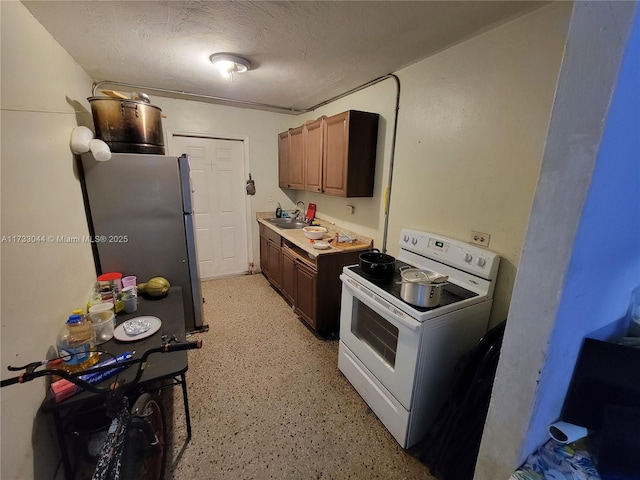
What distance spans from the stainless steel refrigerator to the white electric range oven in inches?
58.0

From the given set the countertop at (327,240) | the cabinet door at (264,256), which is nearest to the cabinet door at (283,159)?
the countertop at (327,240)

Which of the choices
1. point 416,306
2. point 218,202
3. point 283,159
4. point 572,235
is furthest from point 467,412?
point 218,202

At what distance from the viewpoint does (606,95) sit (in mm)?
595

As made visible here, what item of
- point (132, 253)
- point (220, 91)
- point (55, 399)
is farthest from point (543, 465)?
point (220, 91)

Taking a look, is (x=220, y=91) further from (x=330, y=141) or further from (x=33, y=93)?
(x=33, y=93)

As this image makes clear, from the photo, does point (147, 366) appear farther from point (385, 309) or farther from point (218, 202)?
point (218, 202)

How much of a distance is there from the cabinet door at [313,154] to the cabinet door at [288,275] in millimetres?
802

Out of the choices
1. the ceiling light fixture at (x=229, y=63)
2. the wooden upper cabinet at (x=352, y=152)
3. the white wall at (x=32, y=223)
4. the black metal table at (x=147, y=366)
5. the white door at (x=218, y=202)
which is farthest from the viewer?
→ the white door at (x=218, y=202)

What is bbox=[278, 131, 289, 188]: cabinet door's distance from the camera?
3.57m

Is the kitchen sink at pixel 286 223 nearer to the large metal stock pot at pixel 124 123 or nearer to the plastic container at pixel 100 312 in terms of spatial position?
the large metal stock pot at pixel 124 123

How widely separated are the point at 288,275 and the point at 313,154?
1397mm

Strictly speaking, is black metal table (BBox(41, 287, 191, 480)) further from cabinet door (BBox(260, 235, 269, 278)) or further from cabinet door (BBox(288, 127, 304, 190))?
cabinet door (BBox(288, 127, 304, 190))

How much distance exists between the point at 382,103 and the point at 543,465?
8.23ft

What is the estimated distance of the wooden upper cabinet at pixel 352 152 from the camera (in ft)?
7.82
